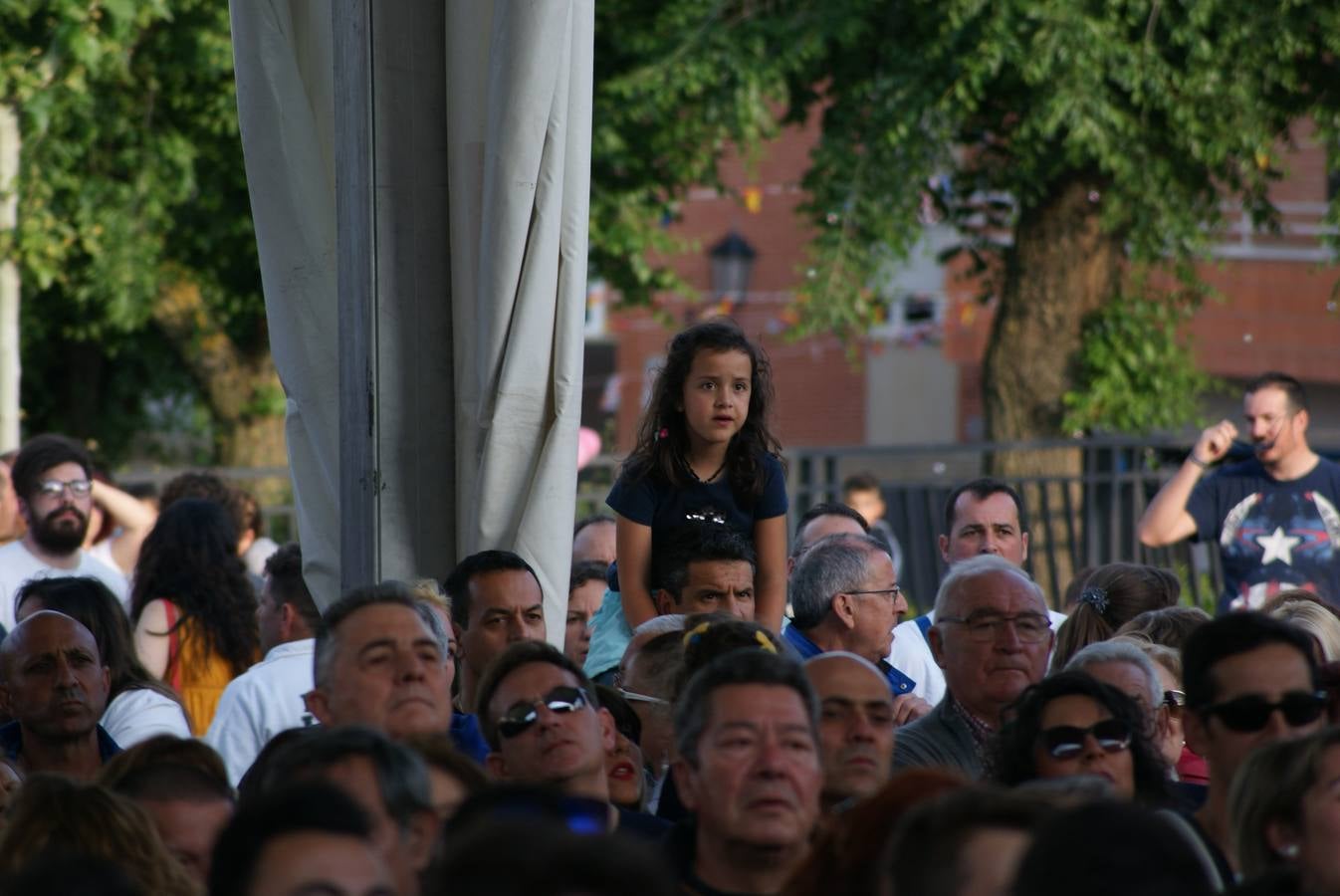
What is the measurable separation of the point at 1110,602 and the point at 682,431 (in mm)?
1625

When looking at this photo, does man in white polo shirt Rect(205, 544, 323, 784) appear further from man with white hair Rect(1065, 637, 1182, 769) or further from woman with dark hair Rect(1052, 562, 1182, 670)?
woman with dark hair Rect(1052, 562, 1182, 670)

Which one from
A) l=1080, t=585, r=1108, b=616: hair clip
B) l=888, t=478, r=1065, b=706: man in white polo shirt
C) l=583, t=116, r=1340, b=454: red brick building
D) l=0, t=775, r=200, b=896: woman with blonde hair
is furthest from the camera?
l=583, t=116, r=1340, b=454: red brick building

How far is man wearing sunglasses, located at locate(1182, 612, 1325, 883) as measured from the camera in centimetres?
425

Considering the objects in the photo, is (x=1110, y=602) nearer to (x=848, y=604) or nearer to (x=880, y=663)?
(x=880, y=663)

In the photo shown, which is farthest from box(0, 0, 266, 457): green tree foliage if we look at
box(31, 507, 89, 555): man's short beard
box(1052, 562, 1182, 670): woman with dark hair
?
box(1052, 562, 1182, 670): woman with dark hair

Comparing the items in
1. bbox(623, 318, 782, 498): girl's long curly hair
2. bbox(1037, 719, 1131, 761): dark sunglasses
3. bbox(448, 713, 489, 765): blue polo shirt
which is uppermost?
bbox(623, 318, 782, 498): girl's long curly hair

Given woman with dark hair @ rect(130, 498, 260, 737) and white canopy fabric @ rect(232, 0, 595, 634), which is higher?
white canopy fabric @ rect(232, 0, 595, 634)

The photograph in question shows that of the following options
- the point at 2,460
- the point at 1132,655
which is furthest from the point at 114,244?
the point at 1132,655

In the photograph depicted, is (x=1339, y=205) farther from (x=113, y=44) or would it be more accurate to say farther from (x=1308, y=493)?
(x=113, y=44)

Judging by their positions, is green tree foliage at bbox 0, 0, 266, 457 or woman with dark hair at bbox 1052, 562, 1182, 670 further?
green tree foliage at bbox 0, 0, 266, 457

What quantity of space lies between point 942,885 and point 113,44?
10.7 m

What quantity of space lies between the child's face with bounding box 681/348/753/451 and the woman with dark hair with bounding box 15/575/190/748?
161 cm

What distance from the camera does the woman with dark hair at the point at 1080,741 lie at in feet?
13.7

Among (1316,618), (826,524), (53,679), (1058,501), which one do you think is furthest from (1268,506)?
(53,679)
